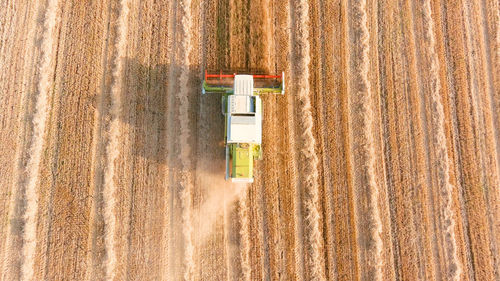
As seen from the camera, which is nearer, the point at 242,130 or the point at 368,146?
the point at 242,130

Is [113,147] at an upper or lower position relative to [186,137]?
lower

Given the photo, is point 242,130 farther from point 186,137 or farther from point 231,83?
point 186,137

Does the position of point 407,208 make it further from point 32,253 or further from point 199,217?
point 32,253

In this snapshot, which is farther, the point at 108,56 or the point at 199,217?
the point at 108,56

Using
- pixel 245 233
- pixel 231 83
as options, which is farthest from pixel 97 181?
pixel 231 83

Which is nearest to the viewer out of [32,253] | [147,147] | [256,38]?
[32,253]

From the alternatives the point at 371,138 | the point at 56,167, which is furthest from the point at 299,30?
the point at 56,167
